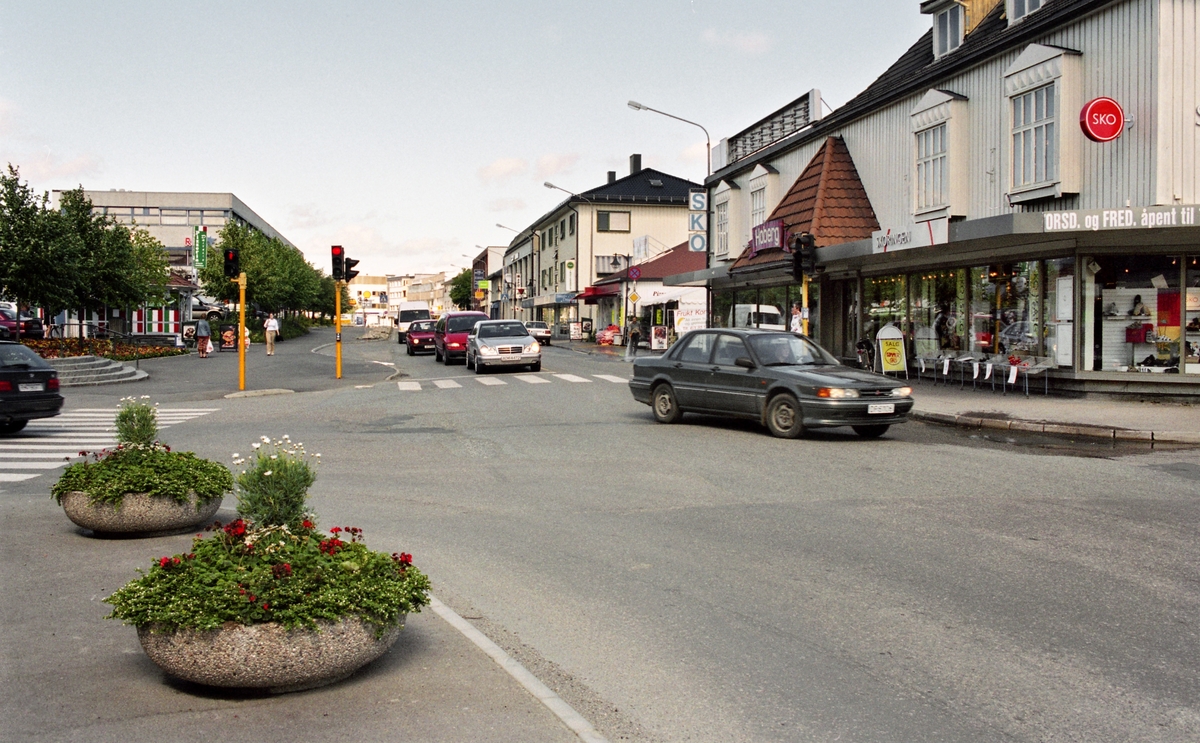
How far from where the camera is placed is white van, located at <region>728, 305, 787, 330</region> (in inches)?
1209

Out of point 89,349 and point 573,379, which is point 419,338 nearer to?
point 89,349

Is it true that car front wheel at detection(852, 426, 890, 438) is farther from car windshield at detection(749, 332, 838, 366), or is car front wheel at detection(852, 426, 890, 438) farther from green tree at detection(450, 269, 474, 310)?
green tree at detection(450, 269, 474, 310)

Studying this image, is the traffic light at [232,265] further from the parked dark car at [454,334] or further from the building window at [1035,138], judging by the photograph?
the building window at [1035,138]

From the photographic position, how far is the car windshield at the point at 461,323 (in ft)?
112

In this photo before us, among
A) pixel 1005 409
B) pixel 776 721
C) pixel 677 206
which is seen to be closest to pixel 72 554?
pixel 776 721

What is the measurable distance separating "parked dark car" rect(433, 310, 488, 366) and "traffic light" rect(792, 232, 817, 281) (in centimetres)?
1519

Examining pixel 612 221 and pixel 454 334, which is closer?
pixel 454 334

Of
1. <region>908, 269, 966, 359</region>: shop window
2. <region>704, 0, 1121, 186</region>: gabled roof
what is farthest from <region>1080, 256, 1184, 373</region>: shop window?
<region>704, 0, 1121, 186</region>: gabled roof

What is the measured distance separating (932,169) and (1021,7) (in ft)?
11.6

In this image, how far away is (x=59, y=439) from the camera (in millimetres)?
14703

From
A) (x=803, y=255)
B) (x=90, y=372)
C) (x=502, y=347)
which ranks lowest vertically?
(x=90, y=372)

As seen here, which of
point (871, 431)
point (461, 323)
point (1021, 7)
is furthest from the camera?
point (461, 323)

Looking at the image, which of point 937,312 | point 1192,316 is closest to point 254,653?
point 1192,316

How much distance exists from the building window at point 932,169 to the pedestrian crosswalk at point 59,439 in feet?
50.5
